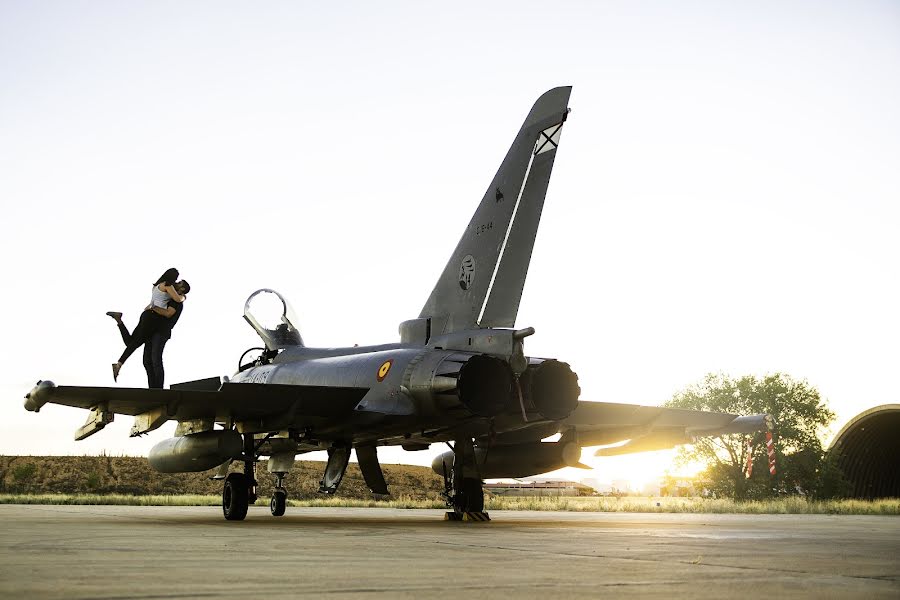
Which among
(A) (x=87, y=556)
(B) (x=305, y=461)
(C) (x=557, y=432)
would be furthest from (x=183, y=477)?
(A) (x=87, y=556)

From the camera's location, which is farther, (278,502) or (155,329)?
(278,502)

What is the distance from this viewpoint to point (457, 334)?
1143 centimetres

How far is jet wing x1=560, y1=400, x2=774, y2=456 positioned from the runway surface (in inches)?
226

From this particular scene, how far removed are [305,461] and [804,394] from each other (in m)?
30.4

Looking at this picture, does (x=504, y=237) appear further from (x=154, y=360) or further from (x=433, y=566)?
(x=433, y=566)

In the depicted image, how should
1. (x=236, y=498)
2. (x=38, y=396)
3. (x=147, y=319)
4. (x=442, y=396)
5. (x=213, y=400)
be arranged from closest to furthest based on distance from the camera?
(x=442, y=396) → (x=38, y=396) → (x=213, y=400) → (x=236, y=498) → (x=147, y=319)

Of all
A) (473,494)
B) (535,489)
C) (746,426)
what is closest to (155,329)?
(473,494)

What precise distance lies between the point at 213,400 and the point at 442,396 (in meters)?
3.15

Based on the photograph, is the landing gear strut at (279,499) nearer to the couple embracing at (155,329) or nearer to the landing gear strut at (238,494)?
the landing gear strut at (238,494)

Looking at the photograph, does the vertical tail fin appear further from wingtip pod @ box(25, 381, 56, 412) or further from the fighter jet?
wingtip pod @ box(25, 381, 56, 412)

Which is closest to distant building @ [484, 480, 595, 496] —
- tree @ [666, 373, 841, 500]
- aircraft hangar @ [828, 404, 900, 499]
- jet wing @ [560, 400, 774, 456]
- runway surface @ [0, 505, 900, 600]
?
tree @ [666, 373, 841, 500]

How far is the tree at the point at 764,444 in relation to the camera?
121 ft

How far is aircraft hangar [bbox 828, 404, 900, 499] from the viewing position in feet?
108

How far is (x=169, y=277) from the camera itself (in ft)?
43.7
